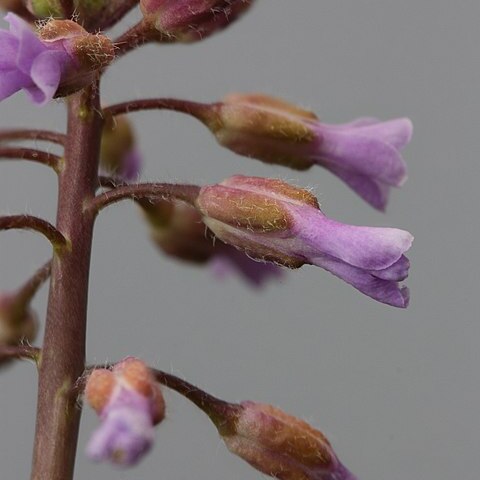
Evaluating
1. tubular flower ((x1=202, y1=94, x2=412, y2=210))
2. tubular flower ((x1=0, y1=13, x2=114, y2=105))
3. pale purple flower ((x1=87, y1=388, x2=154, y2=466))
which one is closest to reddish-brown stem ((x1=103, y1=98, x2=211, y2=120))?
tubular flower ((x1=202, y1=94, x2=412, y2=210))

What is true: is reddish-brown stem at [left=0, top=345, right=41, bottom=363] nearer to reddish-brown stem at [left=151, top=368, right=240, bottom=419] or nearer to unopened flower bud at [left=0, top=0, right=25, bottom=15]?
reddish-brown stem at [left=151, top=368, right=240, bottom=419]

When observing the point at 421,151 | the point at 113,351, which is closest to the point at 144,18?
the point at 113,351

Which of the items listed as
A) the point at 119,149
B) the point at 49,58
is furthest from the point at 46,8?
the point at 119,149

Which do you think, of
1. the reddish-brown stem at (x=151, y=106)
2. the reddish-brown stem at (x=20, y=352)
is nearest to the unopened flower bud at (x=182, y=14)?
the reddish-brown stem at (x=151, y=106)

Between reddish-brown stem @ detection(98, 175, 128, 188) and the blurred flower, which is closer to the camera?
reddish-brown stem @ detection(98, 175, 128, 188)

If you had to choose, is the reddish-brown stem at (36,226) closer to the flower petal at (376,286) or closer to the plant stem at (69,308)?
the plant stem at (69,308)

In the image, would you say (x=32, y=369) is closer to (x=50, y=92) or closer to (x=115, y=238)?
(x=115, y=238)
